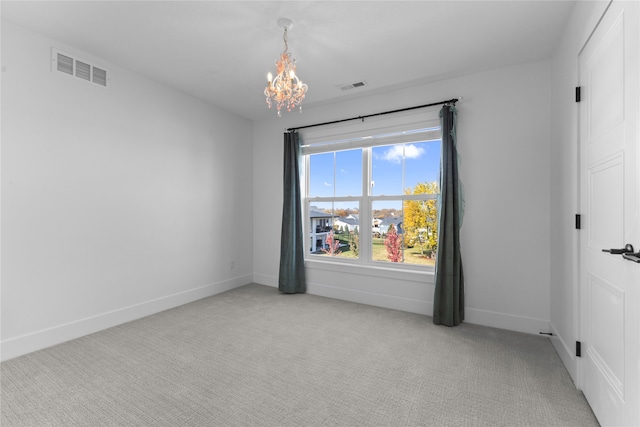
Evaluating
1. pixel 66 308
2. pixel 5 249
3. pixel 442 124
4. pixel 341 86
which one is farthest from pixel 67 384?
pixel 442 124

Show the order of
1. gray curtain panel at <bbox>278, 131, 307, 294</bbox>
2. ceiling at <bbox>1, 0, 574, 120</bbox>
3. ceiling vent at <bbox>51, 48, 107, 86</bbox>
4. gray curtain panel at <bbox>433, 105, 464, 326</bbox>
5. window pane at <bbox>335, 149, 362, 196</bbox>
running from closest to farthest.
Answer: ceiling at <bbox>1, 0, 574, 120</bbox> → ceiling vent at <bbox>51, 48, 107, 86</bbox> → gray curtain panel at <bbox>433, 105, 464, 326</bbox> → window pane at <bbox>335, 149, 362, 196</bbox> → gray curtain panel at <bbox>278, 131, 307, 294</bbox>

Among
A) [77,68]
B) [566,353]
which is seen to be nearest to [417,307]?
[566,353]

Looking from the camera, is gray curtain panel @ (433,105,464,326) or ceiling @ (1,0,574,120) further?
gray curtain panel @ (433,105,464,326)

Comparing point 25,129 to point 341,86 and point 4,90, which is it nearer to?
point 4,90

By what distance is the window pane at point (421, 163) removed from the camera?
3.53 m

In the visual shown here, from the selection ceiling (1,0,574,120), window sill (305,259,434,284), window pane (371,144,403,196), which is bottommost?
window sill (305,259,434,284)

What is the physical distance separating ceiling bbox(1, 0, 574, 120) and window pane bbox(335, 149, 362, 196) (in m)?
1.01

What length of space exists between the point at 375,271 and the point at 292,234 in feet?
4.20

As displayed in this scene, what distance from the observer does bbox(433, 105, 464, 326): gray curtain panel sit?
309 centimetres

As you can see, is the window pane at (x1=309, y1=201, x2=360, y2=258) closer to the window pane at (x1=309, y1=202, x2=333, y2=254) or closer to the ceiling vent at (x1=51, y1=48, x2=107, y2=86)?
the window pane at (x1=309, y1=202, x2=333, y2=254)

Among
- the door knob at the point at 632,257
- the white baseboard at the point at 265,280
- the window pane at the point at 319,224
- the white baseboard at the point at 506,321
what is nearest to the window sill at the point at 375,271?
the window pane at the point at 319,224

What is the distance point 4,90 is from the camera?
2.35 m

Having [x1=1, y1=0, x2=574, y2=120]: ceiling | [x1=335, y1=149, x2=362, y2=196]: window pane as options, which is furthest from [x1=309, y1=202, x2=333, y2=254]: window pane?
[x1=1, y1=0, x2=574, y2=120]: ceiling

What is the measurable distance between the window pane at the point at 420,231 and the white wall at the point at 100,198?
8.49 feet
